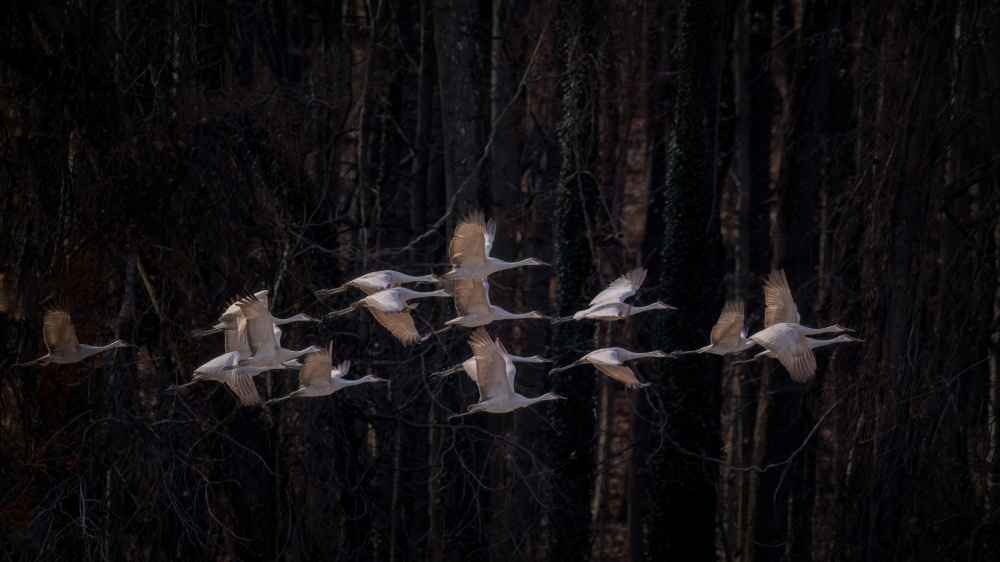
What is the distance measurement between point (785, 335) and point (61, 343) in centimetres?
592

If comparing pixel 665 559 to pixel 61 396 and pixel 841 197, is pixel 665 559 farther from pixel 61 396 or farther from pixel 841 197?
pixel 61 396

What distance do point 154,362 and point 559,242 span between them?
5.81 m

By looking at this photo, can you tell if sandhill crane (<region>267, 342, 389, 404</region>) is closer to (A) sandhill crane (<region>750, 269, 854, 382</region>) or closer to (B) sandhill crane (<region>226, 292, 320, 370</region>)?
(B) sandhill crane (<region>226, 292, 320, 370</region>)

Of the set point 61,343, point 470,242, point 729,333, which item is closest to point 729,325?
point 729,333

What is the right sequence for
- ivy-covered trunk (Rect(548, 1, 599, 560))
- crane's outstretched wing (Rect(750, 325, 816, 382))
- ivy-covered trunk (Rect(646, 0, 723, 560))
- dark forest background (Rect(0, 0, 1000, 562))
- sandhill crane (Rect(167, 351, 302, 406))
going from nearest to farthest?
crane's outstretched wing (Rect(750, 325, 816, 382)), sandhill crane (Rect(167, 351, 302, 406)), dark forest background (Rect(0, 0, 1000, 562)), ivy-covered trunk (Rect(646, 0, 723, 560)), ivy-covered trunk (Rect(548, 1, 599, 560))

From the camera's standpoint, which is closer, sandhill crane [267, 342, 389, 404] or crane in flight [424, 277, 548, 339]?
sandhill crane [267, 342, 389, 404]

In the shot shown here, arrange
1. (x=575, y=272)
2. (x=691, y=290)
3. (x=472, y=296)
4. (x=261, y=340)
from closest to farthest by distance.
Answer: (x=261, y=340) < (x=472, y=296) < (x=691, y=290) < (x=575, y=272)

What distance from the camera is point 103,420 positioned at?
1121 cm

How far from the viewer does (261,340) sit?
10602 millimetres

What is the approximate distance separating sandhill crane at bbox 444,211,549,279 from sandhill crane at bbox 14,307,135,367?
2789 millimetres

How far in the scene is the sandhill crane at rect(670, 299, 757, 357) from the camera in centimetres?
1097

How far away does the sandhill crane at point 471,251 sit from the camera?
34.8ft

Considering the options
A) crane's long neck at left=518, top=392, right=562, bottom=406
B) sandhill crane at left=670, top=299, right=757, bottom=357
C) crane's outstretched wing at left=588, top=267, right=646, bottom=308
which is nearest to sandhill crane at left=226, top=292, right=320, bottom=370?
crane's long neck at left=518, top=392, right=562, bottom=406

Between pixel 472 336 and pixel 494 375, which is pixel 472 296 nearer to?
pixel 472 336
